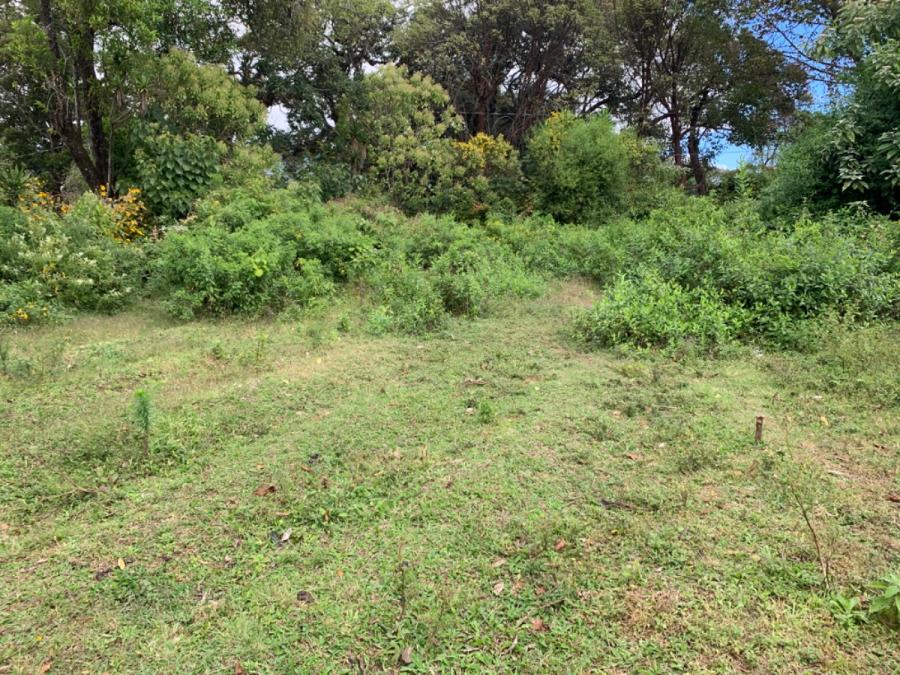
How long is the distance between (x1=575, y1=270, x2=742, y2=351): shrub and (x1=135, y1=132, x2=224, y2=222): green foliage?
6695mm

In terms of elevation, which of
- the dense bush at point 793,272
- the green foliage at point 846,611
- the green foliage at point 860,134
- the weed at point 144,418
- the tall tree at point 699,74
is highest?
the tall tree at point 699,74

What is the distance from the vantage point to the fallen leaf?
1809mm

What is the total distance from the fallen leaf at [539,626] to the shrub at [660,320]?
3.07 m

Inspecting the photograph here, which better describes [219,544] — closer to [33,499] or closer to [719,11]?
[33,499]

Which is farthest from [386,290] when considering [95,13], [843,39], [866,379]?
[843,39]

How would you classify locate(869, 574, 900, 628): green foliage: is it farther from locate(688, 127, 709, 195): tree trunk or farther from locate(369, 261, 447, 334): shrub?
locate(688, 127, 709, 195): tree trunk

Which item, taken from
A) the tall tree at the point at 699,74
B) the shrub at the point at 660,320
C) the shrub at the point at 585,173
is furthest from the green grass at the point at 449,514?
the tall tree at the point at 699,74

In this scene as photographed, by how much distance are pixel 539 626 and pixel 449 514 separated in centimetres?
71

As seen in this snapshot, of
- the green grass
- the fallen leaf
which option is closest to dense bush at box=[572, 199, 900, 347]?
the green grass

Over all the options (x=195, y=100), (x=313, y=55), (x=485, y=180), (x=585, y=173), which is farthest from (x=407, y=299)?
(x=313, y=55)

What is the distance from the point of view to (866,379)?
3482mm

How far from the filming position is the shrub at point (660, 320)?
4438mm

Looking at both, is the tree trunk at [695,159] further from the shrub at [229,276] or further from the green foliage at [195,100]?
the shrub at [229,276]

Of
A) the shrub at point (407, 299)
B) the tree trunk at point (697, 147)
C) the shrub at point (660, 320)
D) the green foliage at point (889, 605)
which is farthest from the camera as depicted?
the tree trunk at point (697, 147)
